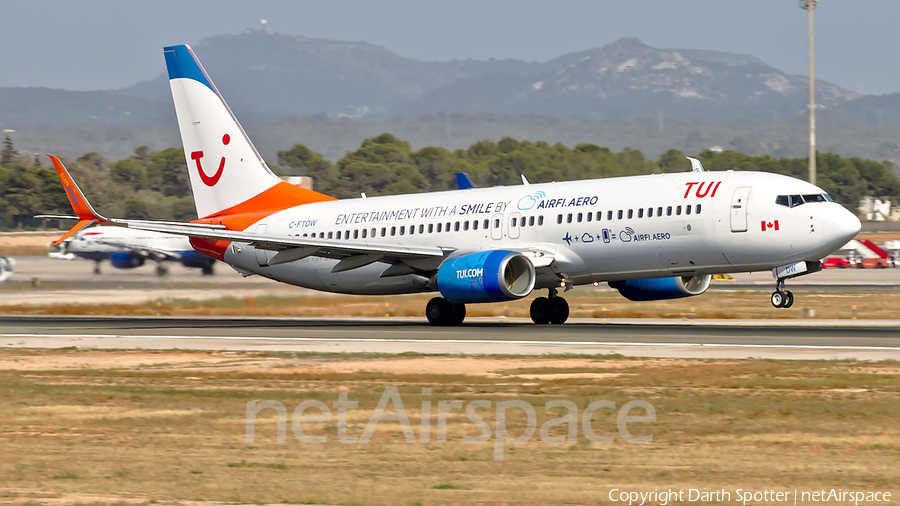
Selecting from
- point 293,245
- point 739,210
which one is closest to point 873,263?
point 739,210

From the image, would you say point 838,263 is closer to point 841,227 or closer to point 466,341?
point 841,227

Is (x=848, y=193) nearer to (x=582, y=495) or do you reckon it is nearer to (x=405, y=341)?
(x=405, y=341)

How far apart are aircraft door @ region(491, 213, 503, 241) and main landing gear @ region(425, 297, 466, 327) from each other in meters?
2.43

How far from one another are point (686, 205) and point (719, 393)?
13.6 m

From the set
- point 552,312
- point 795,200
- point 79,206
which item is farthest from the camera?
point 552,312

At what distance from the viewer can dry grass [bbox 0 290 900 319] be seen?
38.6 meters

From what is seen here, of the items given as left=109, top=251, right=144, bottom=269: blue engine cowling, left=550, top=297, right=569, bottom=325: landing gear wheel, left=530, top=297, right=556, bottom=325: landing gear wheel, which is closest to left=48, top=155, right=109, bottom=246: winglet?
left=530, top=297, right=556, bottom=325: landing gear wheel

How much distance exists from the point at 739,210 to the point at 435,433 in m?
18.0

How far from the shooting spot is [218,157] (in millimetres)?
38906

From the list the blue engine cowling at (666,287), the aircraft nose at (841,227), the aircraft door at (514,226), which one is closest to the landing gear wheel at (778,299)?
the aircraft nose at (841,227)

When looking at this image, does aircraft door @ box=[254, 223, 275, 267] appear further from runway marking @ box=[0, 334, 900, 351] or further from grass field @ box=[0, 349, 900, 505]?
grass field @ box=[0, 349, 900, 505]

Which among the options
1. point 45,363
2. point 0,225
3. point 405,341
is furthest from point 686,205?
point 0,225

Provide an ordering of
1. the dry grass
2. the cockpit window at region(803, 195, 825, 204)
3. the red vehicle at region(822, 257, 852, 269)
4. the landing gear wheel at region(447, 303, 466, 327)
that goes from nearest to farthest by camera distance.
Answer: the cockpit window at region(803, 195, 825, 204) < the landing gear wheel at region(447, 303, 466, 327) < the dry grass < the red vehicle at region(822, 257, 852, 269)

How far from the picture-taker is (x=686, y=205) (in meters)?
30.0
